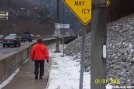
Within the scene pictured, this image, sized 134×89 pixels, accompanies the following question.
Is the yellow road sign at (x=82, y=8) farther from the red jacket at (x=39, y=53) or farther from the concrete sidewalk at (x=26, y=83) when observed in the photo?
the red jacket at (x=39, y=53)

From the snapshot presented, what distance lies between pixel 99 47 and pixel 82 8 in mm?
2076

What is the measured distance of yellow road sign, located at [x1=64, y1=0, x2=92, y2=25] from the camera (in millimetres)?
7293

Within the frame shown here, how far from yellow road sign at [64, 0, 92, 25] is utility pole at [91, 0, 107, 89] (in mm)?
1835

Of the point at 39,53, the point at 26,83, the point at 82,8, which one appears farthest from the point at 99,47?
the point at 39,53

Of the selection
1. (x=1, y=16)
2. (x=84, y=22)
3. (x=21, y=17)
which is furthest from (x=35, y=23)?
(x=84, y=22)

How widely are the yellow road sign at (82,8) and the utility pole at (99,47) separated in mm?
1835

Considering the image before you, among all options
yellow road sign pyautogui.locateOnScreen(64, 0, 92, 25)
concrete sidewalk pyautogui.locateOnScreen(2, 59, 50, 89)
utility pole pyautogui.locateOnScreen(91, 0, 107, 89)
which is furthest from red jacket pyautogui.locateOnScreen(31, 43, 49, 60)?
utility pole pyautogui.locateOnScreen(91, 0, 107, 89)

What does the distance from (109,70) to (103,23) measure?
733 cm

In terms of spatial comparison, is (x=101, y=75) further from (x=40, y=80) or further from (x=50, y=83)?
(x=40, y=80)

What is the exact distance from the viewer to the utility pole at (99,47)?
5.40 meters

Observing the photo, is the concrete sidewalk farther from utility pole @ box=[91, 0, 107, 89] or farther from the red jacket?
utility pole @ box=[91, 0, 107, 89]

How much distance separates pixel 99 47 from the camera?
5418 mm

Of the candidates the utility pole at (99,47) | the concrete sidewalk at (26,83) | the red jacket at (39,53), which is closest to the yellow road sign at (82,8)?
the utility pole at (99,47)

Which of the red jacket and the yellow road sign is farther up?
the yellow road sign
